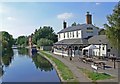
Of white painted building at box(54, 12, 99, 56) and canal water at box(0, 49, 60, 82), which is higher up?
white painted building at box(54, 12, 99, 56)

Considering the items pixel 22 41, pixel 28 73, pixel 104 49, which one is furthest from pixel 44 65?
pixel 22 41

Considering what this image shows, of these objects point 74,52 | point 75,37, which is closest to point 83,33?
point 75,37

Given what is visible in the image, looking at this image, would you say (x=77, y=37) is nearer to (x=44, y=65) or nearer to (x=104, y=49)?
(x=104, y=49)

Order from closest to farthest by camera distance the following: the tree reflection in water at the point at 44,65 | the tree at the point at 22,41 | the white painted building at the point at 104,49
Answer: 1. the tree reflection in water at the point at 44,65
2. the white painted building at the point at 104,49
3. the tree at the point at 22,41

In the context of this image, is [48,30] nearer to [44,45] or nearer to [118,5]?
[44,45]

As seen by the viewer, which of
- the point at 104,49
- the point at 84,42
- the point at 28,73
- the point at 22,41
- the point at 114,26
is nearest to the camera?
the point at 114,26

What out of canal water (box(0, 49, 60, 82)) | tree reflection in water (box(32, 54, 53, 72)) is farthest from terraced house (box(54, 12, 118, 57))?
canal water (box(0, 49, 60, 82))

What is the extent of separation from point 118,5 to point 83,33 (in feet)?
85.6

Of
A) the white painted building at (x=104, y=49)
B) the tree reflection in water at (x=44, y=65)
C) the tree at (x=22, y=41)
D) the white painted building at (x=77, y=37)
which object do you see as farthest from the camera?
the tree at (x=22, y=41)

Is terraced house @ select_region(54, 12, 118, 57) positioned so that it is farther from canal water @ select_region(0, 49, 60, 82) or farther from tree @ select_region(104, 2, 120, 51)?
tree @ select_region(104, 2, 120, 51)

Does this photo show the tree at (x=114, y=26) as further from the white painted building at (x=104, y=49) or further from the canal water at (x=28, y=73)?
the white painted building at (x=104, y=49)

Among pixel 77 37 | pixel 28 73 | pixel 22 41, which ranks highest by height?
pixel 22 41

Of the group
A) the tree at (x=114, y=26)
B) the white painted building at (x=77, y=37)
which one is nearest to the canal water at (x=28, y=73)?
the tree at (x=114, y=26)

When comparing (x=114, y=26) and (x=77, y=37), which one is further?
(x=77, y=37)
